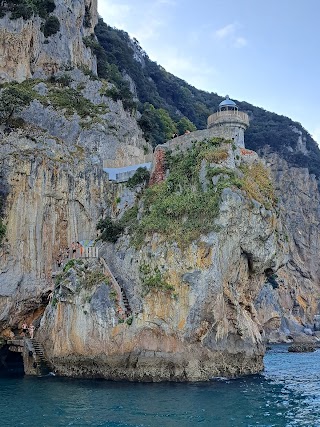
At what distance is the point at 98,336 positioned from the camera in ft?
100

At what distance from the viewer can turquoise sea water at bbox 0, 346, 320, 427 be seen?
2158cm

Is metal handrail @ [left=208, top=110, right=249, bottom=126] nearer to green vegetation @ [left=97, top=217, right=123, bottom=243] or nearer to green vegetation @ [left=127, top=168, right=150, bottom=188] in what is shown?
green vegetation @ [left=127, top=168, right=150, bottom=188]

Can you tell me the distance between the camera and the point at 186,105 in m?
103

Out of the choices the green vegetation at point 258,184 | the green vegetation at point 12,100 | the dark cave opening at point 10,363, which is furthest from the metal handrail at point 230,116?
the dark cave opening at point 10,363

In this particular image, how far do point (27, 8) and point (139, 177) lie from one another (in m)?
22.7

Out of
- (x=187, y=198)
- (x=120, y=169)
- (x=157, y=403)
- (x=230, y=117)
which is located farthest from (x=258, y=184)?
(x=157, y=403)

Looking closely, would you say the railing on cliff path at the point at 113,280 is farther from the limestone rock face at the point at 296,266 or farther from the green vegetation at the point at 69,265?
the limestone rock face at the point at 296,266

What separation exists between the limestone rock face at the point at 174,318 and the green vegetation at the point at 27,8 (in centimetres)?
2718

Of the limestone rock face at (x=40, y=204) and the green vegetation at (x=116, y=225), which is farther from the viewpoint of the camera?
the limestone rock face at (x=40, y=204)

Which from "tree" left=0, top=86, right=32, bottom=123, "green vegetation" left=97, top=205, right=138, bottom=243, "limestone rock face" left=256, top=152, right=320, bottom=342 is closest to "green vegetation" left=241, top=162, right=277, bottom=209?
"green vegetation" left=97, top=205, right=138, bottom=243

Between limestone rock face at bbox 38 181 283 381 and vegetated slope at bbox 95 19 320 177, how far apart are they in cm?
4642

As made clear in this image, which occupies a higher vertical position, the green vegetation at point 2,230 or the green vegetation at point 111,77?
the green vegetation at point 111,77

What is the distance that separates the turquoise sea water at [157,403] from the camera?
21578 mm

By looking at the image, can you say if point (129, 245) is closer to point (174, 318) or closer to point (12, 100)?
point (174, 318)
